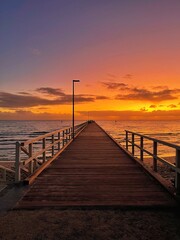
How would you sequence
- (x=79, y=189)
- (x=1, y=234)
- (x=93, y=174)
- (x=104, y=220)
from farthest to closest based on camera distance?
(x=93, y=174) < (x=79, y=189) < (x=104, y=220) < (x=1, y=234)

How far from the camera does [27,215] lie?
450cm

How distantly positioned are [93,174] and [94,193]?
6.95 ft

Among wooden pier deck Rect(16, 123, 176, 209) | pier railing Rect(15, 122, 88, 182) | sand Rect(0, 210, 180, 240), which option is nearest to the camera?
sand Rect(0, 210, 180, 240)

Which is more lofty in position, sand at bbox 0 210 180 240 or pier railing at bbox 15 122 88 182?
pier railing at bbox 15 122 88 182

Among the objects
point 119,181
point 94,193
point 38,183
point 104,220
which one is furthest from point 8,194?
point 119,181

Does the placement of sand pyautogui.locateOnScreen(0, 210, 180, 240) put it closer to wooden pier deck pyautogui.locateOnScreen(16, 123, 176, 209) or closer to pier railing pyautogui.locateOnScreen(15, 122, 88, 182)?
wooden pier deck pyautogui.locateOnScreen(16, 123, 176, 209)

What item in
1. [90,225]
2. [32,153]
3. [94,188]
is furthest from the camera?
[32,153]

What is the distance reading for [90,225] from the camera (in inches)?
162

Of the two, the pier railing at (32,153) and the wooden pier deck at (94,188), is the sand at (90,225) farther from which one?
the pier railing at (32,153)

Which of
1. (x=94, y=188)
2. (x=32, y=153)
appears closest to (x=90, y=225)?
(x=94, y=188)

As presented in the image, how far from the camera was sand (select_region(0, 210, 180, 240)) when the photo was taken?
3748 millimetres

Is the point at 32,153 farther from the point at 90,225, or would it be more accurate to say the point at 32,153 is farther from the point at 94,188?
the point at 90,225

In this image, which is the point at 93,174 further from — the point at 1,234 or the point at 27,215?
the point at 1,234

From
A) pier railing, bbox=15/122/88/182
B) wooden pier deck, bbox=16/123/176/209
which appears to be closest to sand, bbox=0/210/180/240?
wooden pier deck, bbox=16/123/176/209
